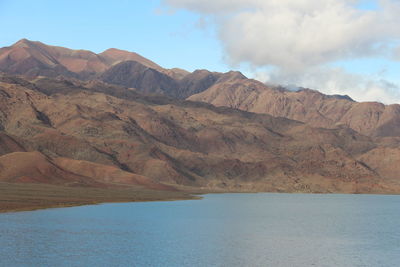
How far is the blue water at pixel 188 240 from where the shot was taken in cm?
7162

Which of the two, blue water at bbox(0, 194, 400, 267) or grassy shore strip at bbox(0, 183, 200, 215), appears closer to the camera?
blue water at bbox(0, 194, 400, 267)

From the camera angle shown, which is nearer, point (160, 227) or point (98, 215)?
point (160, 227)

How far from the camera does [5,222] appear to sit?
102250 mm

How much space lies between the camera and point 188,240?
9075cm

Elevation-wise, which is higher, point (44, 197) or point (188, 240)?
point (44, 197)

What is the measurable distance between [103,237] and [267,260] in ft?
93.2

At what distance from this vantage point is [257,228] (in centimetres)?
11306

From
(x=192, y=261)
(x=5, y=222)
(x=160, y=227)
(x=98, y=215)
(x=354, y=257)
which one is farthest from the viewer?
(x=98, y=215)

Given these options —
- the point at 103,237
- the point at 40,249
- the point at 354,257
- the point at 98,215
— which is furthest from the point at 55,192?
the point at 354,257

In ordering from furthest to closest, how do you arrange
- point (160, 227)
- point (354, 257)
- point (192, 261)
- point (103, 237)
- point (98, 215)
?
1. point (98, 215)
2. point (160, 227)
3. point (103, 237)
4. point (354, 257)
5. point (192, 261)

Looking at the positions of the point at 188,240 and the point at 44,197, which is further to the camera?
the point at 44,197

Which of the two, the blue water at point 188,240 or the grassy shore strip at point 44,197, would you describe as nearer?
the blue water at point 188,240

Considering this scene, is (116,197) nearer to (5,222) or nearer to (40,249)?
(5,222)

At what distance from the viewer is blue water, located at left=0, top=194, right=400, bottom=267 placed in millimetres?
71625
